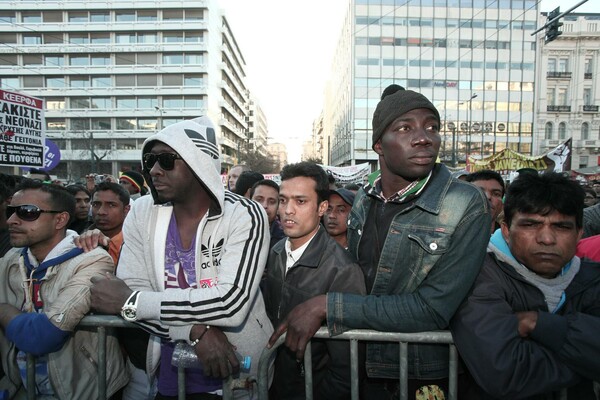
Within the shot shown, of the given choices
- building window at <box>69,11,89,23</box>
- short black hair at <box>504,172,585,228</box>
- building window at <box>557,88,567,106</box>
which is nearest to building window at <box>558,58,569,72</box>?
building window at <box>557,88,567,106</box>

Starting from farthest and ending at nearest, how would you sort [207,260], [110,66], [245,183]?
[110,66]
[245,183]
[207,260]

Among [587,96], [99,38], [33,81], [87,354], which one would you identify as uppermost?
[99,38]

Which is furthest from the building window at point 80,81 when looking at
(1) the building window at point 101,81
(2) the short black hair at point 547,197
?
(2) the short black hair at point 547,197

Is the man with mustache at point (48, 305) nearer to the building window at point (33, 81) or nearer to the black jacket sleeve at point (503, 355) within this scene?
the black jacket sleeve at point (503, 355)

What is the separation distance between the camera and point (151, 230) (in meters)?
1.94

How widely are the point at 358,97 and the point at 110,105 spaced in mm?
34621

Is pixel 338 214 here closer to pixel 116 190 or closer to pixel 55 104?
pixel 116 190

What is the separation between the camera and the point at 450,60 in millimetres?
42219

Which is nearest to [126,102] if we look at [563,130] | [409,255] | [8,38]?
[8,38]

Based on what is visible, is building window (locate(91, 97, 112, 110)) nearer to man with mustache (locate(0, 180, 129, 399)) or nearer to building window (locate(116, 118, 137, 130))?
building window (locate(116, 118, 137, 130))

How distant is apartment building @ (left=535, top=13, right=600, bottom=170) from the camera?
44688 mm

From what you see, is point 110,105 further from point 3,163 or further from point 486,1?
point 486,1

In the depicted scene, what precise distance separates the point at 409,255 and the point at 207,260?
42.7 inches

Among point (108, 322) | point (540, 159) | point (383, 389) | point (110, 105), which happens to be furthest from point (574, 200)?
point (110, 105)
